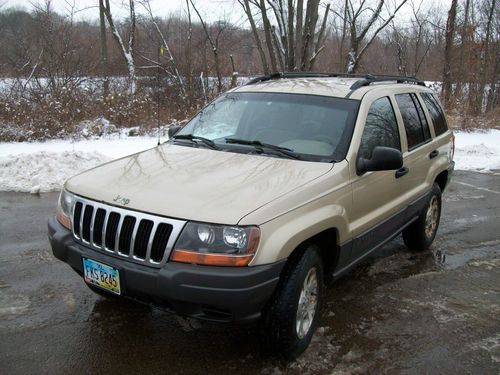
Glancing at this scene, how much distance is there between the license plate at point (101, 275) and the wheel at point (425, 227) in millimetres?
3413

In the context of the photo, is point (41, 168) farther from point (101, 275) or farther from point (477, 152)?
point (477, 152)

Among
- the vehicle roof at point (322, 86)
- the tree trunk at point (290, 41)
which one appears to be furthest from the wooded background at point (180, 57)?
the vehicle roof at point (322, 86)

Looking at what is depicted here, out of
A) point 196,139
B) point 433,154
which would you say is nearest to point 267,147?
point 196,139

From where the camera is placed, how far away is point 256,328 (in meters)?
3.01

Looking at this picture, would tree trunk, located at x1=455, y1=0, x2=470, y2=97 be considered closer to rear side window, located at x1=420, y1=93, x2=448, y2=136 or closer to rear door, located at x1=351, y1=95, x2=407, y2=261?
rear side window, located at x1=420, y1=93, x2=448, y2=136

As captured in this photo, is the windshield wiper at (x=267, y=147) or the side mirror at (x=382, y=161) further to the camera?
the windshield wiper at (x=267, y=147)

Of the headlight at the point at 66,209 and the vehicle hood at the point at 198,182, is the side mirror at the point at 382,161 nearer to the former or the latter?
the vehicle hood at the point at 198,182

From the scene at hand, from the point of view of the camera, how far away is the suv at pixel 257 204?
8.61 feet

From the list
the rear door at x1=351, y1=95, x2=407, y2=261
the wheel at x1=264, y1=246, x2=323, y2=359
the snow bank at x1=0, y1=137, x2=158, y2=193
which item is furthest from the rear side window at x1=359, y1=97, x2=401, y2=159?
the snow bank at x1=0, y1=137, x2=158, y2=193

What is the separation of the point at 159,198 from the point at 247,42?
26.5 metres

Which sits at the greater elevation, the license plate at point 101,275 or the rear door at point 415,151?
the rear door at point 415,151

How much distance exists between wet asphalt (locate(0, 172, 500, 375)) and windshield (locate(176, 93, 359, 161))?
4.49 feet

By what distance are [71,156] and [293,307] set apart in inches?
263

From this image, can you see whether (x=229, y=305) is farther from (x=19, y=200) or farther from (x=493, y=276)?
(x=19, y=200)
